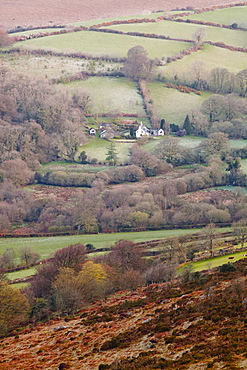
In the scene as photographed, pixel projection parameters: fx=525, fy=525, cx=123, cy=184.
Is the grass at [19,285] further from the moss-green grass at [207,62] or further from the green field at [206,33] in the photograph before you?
the green field at [206,33]

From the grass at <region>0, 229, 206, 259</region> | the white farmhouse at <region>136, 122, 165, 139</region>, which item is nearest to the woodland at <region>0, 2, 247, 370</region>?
the grass at <region>0, 229, 206, 259</region>

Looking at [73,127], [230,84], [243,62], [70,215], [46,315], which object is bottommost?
[46,315]

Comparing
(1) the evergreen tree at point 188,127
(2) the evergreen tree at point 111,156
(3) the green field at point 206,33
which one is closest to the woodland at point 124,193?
(1) the evergreen tree at point 188,127

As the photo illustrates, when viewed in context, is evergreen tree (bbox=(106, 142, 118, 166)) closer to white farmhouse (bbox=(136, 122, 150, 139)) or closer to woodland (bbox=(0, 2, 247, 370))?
woodland (bbox=(0, 2, 247, 370))

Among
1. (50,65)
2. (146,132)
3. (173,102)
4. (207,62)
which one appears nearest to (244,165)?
(146,132)

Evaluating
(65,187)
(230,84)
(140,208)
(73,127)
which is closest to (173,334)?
(140,208)

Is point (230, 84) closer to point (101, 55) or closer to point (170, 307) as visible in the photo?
point (101, 55)
